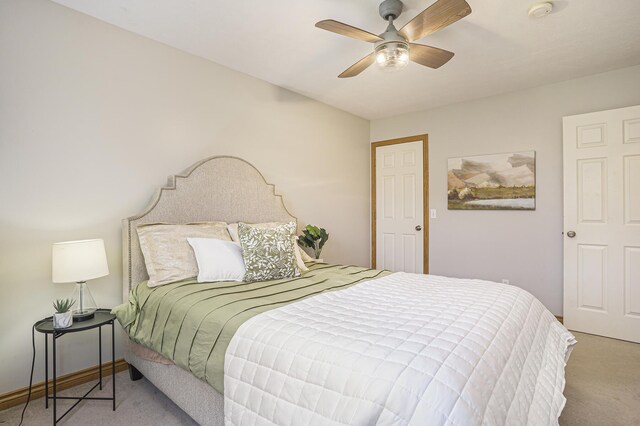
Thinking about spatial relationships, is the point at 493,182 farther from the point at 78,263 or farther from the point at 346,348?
the point at 78,263

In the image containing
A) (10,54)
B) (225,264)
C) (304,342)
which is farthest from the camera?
(225,264)

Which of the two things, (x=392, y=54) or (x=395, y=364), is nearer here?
(x=395, y=364)

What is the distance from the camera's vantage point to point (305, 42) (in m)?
2.63

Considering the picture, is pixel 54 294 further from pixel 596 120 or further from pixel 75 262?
pixel 596 120

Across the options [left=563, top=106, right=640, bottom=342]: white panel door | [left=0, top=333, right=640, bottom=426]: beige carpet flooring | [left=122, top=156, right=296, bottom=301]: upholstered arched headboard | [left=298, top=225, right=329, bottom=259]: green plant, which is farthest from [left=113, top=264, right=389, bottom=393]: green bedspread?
[left=563, top=106, right=640, bottom=342]: white panel door

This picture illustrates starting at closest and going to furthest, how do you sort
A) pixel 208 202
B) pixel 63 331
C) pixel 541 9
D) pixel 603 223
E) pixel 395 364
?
1. pixel 395 364
2. pixel 63 331
3. pixel 541 9
4. pixel 208 202
5. pixel 603 223

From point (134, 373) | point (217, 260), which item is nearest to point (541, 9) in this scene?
point (217, 260)

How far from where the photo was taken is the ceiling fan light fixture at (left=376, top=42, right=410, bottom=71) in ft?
6.84

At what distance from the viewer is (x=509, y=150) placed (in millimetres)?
3771

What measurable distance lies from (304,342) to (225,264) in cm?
121

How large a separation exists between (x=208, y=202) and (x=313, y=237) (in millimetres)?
1194

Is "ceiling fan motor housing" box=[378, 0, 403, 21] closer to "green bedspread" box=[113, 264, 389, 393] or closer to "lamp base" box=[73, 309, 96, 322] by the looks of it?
"green bedspread" box=[113, 264, 389, 393]

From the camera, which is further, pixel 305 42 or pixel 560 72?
pixel 560 72

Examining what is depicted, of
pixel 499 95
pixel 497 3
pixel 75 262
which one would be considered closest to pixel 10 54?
pixel 75 262
